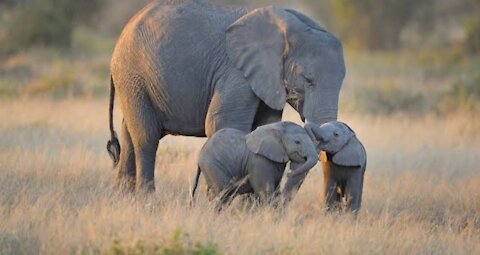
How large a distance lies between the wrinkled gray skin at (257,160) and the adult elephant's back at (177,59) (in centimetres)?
91

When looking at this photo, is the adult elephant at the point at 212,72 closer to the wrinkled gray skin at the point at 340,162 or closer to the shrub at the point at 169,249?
the wrinkled gray skin at the point at 340,162

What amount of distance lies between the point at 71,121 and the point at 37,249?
320 inches

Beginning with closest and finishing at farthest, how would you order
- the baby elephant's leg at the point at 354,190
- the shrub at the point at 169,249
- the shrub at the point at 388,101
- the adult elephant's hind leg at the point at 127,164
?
1. the shrub at the point at 169,249
2. the baby elephant's leg at the point at 354,190
3. the adult elephant's hind leg at the point at 127,164
4. the shrub at the point at 388,101

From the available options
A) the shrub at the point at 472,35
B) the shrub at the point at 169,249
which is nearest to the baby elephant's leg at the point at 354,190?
the shrub at the point at 169,249

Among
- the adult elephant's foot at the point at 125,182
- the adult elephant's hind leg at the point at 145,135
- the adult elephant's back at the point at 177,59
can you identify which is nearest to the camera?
the adult elephant's back at the point at 177,59

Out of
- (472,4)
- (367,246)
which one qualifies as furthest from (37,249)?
(472,4)

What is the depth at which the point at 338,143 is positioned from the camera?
868 cm

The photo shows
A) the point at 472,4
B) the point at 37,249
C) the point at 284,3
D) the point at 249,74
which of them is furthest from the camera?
the point at 284,3

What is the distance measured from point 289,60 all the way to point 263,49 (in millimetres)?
286

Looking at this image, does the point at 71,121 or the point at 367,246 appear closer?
the point at 367,246

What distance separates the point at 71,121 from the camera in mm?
14922

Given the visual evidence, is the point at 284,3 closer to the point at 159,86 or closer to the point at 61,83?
the point at 61,83

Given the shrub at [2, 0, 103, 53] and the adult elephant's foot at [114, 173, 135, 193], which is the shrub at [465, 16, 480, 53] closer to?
the shrub at [2, 0, 103, 53]

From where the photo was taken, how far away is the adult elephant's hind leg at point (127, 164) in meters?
10.4
